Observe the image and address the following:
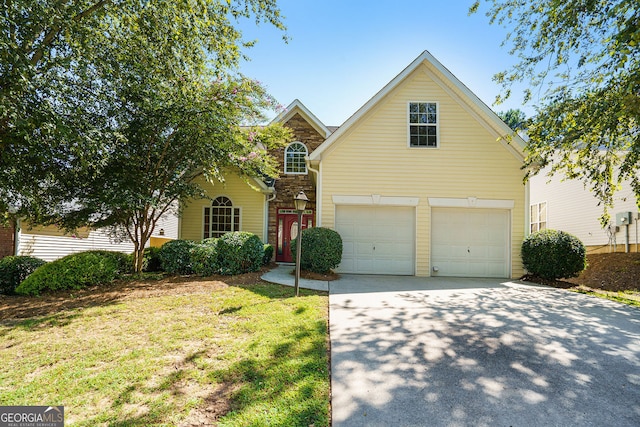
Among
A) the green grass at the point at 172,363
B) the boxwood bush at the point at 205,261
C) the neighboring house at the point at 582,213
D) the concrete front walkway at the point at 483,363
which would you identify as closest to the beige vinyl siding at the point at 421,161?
the neighboring house at the point at 582,213

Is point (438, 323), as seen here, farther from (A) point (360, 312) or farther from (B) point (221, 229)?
(B) point (221, 229)

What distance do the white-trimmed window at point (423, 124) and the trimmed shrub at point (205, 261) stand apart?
23.8 feet

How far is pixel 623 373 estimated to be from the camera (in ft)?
11.9

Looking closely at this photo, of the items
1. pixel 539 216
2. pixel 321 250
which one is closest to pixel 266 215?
pixel 321 250

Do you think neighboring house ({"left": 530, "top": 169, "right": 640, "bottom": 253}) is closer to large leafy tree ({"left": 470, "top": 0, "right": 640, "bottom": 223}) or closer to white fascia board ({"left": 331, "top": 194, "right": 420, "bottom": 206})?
large leafy tree ({"left": 470, "top": 0, "right": 640, "bottom": 223})

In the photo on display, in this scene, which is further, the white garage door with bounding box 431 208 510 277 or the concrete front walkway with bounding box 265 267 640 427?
the white garage door with bounding box 431 208 510 277

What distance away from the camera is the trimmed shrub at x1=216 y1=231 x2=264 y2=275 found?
958 centimetres

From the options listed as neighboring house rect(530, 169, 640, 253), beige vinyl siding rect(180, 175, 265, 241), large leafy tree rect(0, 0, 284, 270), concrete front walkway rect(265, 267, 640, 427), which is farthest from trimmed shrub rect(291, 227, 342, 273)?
neighboring house rect(530, 169, 640, 253)

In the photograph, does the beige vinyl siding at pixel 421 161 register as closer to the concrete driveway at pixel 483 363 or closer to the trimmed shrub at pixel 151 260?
the concrete driveway at pixel 483 363

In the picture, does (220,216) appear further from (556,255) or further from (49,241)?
(556,255)

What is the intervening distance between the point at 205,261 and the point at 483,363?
25.5ft

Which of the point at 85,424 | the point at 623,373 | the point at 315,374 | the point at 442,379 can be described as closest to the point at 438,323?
the point at 442,379

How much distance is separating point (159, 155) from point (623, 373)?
10.4m

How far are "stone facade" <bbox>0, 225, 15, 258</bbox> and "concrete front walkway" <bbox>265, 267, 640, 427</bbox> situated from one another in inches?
386
